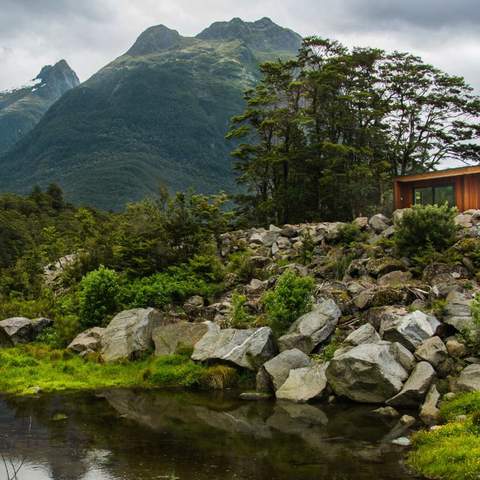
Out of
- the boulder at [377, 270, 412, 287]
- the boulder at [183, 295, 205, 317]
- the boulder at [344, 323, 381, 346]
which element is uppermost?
the boulder at [377, 270, 412, 287]

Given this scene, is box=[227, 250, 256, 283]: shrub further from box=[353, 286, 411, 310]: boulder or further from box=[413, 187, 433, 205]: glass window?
box=[413, 187, 433, 205]: glass window

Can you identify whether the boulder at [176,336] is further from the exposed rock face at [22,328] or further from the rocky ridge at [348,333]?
the exposed rock face at [22,328]

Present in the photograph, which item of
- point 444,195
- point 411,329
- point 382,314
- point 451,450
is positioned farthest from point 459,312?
point 444,195

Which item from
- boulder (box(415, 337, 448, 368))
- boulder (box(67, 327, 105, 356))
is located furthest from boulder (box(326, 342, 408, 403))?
boulder (box(67, 327, 105, 356))

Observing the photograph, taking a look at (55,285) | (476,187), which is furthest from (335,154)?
(55,285)

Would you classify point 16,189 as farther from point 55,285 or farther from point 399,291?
point 399,291

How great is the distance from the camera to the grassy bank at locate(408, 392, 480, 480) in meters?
11.8

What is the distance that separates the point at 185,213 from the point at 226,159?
159 m

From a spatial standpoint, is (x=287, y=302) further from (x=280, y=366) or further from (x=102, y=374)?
(x=102, y=374)

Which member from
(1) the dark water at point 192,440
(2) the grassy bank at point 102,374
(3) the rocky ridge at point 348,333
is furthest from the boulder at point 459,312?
(2) the grassy bank at point 102,374

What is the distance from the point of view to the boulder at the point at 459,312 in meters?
19.6

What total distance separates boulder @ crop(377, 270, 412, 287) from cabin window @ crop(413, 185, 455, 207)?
1344 cm

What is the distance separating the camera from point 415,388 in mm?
17250

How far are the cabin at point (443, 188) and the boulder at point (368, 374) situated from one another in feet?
59.3
